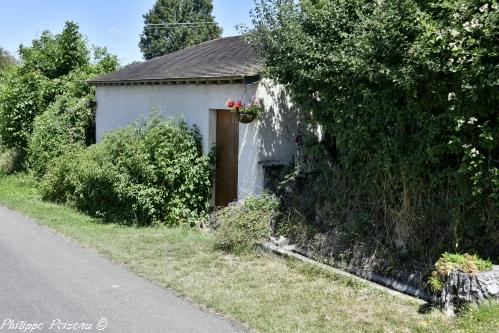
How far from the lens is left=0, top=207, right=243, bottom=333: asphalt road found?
5625 millimetres

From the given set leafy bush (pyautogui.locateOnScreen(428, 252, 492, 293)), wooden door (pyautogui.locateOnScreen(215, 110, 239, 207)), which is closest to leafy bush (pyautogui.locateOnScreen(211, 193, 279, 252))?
wooden door (pyautogui.locateOnScreen(215, 110, 239, 207))

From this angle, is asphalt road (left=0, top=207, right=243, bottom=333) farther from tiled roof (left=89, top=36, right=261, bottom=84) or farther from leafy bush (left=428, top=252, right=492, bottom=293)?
tiled roof (left=89, top=36, right=261, bottom=84)

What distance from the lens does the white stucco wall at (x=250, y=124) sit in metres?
10.0

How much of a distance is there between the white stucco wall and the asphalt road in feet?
10.4

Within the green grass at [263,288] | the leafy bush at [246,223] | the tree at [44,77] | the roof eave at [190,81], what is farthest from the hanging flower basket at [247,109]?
the tree at [44,77]

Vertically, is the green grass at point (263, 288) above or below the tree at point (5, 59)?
below

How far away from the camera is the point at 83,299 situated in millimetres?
6453

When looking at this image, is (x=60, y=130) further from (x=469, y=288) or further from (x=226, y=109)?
(x=469, y=288)

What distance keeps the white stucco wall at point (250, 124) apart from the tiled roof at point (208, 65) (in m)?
0.29

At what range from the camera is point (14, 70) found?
20031mm

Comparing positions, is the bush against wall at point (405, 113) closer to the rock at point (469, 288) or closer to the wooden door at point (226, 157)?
the rock at point (469, 288)

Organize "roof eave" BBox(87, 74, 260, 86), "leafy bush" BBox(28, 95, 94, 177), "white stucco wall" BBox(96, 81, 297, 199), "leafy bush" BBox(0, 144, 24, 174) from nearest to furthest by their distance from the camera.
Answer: "roof eave" BBox(87, 74, 260, 86), "white stucco wall" BBox(96, 81, 297, 199), "leafy bush" BBox(28, 95, 94, 177), "leafy bush" BBox(0, 144, 24, 174)

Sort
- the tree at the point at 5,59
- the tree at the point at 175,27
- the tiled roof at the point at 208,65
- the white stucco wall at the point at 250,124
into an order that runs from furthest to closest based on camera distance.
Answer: the tree at the point at 175,27 < the tree at the point at 5,59 < the tiled roof at the point at 208,65 < the white stucco wall at the point at 250,124

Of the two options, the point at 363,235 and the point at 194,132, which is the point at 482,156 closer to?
the point at 363,235
